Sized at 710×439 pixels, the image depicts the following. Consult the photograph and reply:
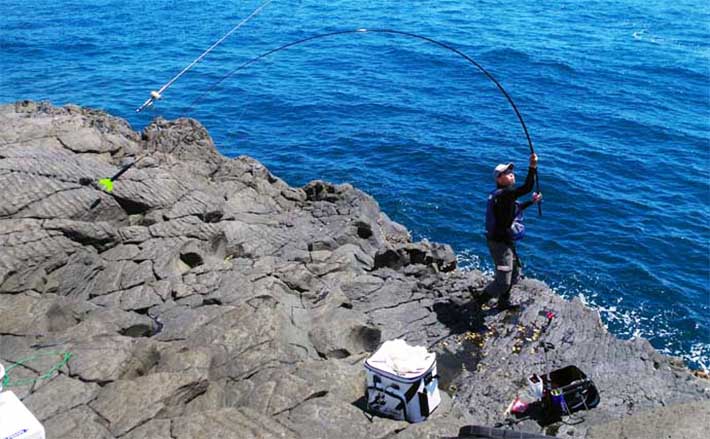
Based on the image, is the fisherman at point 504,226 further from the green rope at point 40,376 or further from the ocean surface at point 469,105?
the green rope at point 40,376

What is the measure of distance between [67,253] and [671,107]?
27.6 m

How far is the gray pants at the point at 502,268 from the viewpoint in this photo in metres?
11.5

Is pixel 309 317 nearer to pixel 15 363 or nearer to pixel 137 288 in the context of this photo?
pixel 137 288

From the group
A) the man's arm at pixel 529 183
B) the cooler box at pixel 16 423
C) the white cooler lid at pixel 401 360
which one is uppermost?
the man's arm at pixel 529 183

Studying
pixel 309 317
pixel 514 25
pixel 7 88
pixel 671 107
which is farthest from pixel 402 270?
pixel 514 25

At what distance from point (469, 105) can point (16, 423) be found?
27865 mm

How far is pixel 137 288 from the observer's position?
11.8 metres

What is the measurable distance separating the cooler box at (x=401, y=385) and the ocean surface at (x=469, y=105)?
9.88m

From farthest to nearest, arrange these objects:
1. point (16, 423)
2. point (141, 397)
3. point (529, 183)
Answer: point (529, 183) → point (141, 397) → point (16, 423)

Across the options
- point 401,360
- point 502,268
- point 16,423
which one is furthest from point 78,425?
point 502,268

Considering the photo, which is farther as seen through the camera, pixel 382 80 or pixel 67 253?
pixel 382 80

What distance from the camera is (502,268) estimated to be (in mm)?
11469

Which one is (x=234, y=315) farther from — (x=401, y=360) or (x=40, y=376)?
(x=401, y=360)

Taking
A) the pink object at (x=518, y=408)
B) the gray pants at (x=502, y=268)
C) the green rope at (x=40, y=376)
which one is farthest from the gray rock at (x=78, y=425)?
the gray pants at (x=502, y=268)
